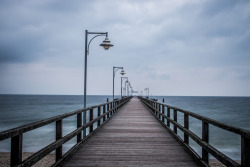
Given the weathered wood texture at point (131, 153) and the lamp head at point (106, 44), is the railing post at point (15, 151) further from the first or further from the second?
the lamp head at point (106, 44)

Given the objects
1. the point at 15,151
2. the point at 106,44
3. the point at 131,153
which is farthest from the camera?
the point at 106,44

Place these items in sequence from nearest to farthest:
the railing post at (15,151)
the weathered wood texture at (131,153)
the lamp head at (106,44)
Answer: the railing post at (15,151) → the weathered wood texture at (131,153) → the lamp head at (106,44)

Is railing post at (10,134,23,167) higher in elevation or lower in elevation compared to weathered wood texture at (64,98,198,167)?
higher

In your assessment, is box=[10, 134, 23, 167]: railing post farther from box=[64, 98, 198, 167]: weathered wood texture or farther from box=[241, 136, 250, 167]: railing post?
box=[241, 136, 250, 167]: railing post

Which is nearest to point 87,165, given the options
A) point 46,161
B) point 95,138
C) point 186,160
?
point 186,160

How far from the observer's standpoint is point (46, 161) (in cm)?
Answer: 1479

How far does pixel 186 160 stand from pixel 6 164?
43.9 ft

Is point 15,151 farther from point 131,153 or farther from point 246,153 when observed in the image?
point 131,153

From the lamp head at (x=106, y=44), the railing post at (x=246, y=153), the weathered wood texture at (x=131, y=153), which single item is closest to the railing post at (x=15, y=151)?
the weathered wood texture at (x=131, y=153)

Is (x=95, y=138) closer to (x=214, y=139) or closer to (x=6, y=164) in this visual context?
(x=6, y=164)

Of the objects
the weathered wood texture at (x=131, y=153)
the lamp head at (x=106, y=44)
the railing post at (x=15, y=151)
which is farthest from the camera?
the lamp head at (x=106, y=44)

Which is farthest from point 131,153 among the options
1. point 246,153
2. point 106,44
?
point 106,44

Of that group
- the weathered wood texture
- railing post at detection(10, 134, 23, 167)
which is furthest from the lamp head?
railing post at detection(10, 134, 23, 167)

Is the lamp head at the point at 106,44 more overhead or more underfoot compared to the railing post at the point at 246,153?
more overhead
